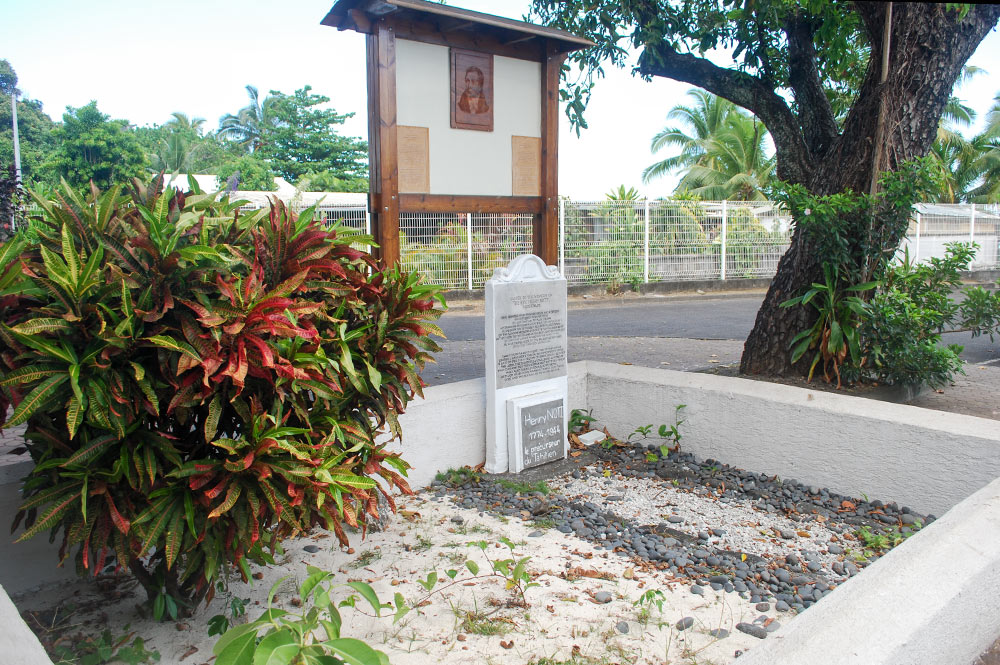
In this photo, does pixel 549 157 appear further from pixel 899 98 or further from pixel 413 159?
pixel 899 98

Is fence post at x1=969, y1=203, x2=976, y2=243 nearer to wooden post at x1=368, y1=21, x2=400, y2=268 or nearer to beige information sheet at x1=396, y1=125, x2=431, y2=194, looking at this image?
beige information sheet at x1=396, y1=125, x2=431, y2=194

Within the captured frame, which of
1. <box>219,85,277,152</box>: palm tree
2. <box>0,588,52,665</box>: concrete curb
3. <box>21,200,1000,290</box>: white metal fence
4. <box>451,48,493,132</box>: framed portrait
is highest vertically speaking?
<box>219,85,277,152</box>: palm tree

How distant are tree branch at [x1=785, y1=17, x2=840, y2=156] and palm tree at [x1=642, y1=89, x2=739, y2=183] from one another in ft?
79.4

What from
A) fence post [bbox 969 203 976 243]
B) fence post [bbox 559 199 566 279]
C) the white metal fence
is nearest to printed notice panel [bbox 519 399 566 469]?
the white metal fence

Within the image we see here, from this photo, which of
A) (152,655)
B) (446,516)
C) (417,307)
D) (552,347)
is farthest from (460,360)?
(152,655)

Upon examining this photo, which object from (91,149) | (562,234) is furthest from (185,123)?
(562,234)

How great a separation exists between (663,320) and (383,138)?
9.39 meters

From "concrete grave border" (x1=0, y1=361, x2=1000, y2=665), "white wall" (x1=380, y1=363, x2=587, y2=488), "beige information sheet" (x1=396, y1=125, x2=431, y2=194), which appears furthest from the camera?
"beige information sheet" (x1=396, y1=125, x2=431, y2=194)

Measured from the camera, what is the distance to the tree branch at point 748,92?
737 cm

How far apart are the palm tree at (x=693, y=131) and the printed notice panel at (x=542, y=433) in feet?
91.7

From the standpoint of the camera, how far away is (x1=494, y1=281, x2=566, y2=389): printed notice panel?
5039 millimetres

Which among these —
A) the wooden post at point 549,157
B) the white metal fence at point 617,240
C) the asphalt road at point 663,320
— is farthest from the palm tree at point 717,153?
the wooden post at point 549,157

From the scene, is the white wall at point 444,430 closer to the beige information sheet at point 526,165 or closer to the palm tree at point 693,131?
the beige information sheet at point 526,165

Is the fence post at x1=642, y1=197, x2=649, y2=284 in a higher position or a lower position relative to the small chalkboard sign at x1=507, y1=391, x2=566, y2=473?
higher
